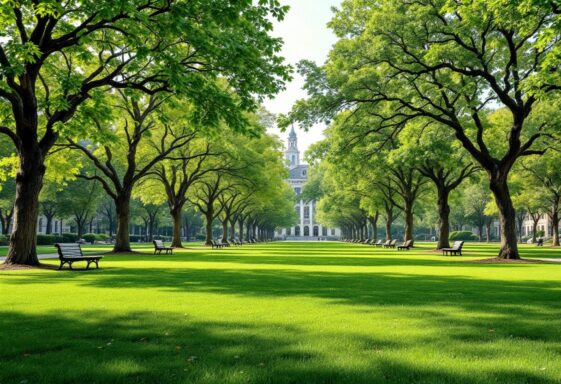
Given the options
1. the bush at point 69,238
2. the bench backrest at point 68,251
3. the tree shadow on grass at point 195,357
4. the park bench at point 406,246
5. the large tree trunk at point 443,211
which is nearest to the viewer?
the tree shadow on grass at point 195,357

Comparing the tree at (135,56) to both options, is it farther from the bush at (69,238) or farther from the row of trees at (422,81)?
the bush at (69,238)

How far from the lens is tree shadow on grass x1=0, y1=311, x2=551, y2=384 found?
4484mm

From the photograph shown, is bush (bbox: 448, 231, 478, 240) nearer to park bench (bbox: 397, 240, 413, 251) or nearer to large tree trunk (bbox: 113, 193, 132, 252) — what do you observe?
park bench (bbox: 397, 240, 413, 251)

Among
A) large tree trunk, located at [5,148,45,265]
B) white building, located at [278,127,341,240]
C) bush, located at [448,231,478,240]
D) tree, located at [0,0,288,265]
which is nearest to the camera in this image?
tree, located at [0,0,288,265]

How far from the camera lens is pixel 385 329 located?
256 inches

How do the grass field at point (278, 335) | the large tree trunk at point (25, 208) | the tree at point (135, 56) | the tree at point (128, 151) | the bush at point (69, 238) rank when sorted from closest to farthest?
the grass field at point (278, 335) < the tree at point (135, 56) < the large tree trunk at point (25, 208) < the tree at point (128, 151) < the bush at point (69, 238)

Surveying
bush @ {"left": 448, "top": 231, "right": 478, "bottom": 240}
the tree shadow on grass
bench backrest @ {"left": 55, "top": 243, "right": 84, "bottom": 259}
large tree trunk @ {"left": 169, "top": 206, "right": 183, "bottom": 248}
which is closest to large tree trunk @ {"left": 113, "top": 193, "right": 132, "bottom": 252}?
large tree trunk @ {"left": 169, "top": 206, "right": 183, "bottom": 248}

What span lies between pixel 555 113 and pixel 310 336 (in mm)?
23003

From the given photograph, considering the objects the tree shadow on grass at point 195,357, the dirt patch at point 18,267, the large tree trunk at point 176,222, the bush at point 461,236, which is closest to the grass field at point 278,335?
the tree shadow on grass at point 195,357

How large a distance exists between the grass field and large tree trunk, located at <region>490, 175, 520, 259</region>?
13.3 m

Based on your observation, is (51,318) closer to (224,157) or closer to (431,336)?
(431,336)

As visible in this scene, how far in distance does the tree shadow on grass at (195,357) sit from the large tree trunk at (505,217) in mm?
20326

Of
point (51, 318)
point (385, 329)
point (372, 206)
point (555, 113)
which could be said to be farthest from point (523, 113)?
point (372, 206)

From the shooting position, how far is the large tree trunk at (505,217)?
23.7m
